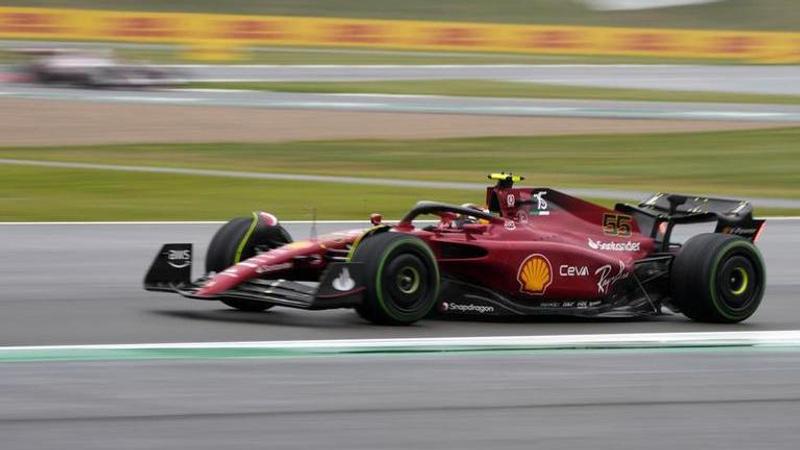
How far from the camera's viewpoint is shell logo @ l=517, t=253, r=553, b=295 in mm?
8805

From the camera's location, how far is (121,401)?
627 cm

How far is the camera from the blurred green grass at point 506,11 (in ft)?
155

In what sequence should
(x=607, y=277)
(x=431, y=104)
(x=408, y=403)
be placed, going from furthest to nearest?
(x=431, y=104) → (x=607, y=277) → (x=408, y=403)

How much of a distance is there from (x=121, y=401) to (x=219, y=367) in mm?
848

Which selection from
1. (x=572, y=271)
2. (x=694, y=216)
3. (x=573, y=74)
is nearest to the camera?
(x=572, y=271)

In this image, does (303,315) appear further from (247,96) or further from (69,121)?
(247,96)

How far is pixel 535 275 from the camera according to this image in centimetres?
884

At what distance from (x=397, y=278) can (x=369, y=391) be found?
1.68 m

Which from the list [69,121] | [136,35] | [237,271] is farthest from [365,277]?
[136,35]

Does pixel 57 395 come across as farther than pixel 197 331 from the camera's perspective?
No

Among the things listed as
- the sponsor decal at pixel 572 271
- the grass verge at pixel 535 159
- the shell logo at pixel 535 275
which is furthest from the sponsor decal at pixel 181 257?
the grass verge at pixel 535 159

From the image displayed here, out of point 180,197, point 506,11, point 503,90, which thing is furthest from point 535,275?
point 506,11

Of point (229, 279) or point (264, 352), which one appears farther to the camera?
point (229, 279)

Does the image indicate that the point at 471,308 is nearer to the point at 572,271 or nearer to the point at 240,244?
the point at 572,271
